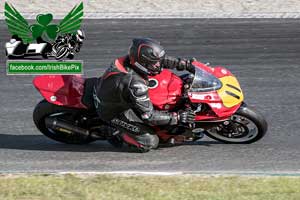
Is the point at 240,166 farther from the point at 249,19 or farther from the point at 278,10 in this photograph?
the point at 278,10

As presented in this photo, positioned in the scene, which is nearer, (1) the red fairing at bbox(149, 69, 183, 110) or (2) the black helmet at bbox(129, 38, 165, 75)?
(2) the black helmet at bbox(129, 38, 165, 75)

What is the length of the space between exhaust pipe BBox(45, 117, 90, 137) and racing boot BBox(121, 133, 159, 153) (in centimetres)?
53

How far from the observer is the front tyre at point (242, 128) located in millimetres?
9484

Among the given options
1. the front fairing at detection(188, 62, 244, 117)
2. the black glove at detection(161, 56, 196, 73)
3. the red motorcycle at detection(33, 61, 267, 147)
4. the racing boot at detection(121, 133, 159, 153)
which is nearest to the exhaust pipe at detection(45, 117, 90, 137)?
the red motorcycle at detection(33, 61, 267, 147)

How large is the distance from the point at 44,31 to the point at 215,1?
1188cm

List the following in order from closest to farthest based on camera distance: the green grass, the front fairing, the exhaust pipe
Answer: the green grass, the front fairing, the exhaust pipe

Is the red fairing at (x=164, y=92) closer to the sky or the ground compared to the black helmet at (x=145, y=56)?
closer to the ground

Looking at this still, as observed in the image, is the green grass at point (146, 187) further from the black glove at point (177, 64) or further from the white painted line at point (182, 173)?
the black glove at point (177, 64)

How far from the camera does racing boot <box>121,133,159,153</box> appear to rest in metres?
9.47

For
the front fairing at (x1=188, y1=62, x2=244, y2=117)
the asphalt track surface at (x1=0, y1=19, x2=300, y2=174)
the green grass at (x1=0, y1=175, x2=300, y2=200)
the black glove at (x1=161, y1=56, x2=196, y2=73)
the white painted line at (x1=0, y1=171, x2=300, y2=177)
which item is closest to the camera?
the green grass at (x1=0, y1=175, x2=300, y2=200)

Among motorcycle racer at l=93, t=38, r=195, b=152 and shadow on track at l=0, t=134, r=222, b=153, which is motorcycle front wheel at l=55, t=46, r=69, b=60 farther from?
shadow on track at l=0, t=134, r=222, b=153

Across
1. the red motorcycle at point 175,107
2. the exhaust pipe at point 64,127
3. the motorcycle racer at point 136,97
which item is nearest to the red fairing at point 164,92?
the red motorcycle at point 175,107

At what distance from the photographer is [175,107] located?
9.48 m

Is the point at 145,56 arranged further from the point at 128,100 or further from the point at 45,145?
the point at 45,145
